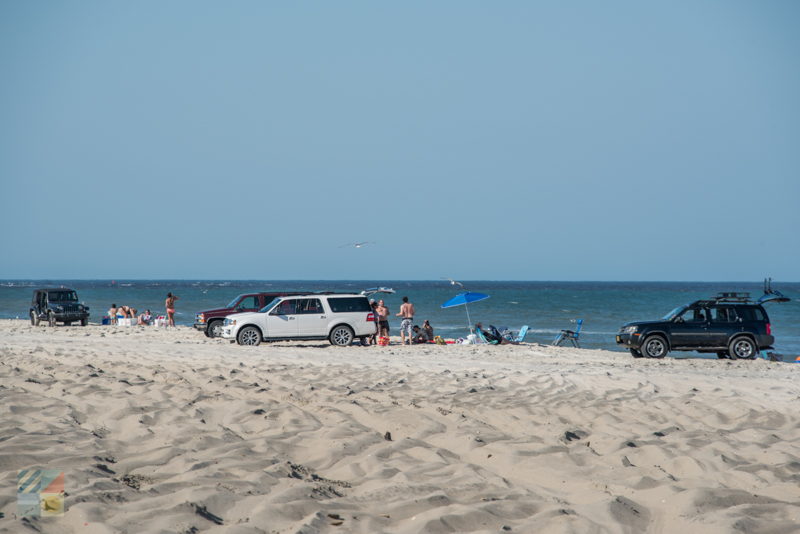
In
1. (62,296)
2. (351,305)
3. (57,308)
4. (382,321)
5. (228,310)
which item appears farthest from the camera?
(62,296)

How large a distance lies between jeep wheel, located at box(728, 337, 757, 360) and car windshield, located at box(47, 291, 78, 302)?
2617 cm

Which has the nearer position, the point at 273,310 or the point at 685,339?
the point at 685,339

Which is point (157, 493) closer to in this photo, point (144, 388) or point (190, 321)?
point (144, 388)

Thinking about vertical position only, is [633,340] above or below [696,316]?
below

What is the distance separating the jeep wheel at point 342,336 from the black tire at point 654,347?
27.8ft

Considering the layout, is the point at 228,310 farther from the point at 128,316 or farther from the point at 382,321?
the point at 128,316

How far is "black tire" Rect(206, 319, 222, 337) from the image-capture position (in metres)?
25.1

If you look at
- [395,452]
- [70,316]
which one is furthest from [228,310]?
[395,452]

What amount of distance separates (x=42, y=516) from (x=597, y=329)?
38091 millimetres

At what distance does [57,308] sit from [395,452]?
96.1ft

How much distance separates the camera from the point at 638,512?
531 cm

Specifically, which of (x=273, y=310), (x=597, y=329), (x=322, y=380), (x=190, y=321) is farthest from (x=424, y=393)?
(x=190, y=321)

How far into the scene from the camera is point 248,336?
2234cm

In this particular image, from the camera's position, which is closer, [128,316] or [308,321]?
[308,321]
